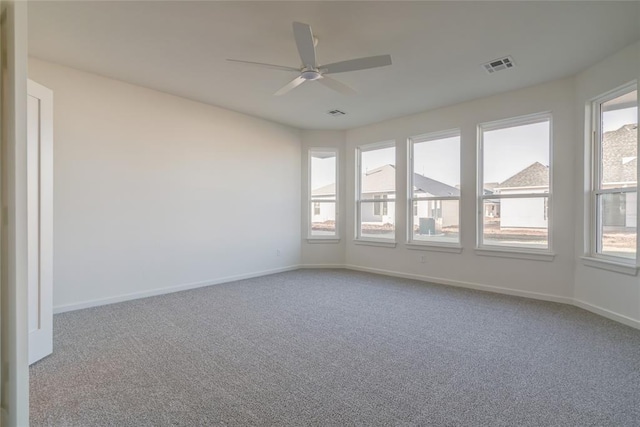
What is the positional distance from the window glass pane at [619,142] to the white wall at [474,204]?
0.33m

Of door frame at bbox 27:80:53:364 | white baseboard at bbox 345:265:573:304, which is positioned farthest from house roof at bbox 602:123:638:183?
door frame at bbox 27:80:53:364

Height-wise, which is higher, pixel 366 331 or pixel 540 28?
pixel 540 28

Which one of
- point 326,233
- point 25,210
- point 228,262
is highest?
point 25,210

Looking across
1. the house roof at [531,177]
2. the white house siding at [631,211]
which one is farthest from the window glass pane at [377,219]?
the white house siding at [631,211]

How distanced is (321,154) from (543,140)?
3804 mm

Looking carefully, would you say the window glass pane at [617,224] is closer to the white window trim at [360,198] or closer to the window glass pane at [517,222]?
the window glass pane at [517,222]

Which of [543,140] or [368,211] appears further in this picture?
[368,211]

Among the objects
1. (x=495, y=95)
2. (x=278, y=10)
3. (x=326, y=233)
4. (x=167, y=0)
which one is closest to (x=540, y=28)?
(x=495, y=95)

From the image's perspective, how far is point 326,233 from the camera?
654 centimetres

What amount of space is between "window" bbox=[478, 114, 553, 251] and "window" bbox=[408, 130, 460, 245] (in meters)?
0.40

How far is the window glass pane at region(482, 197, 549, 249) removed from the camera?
4.30 meters

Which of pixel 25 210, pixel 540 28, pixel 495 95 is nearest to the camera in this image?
pixel 25 210

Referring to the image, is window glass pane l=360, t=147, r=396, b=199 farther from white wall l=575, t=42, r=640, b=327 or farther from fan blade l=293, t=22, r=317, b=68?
fan blade l=293, t=22, r=317, b=68

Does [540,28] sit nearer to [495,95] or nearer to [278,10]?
[495,95]
